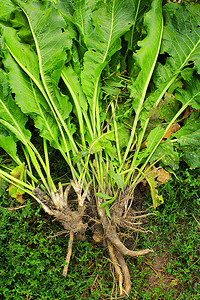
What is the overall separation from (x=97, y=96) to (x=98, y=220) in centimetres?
82

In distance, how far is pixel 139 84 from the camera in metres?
1.59

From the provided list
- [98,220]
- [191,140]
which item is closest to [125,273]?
[98,220]

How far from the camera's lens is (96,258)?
1.73m

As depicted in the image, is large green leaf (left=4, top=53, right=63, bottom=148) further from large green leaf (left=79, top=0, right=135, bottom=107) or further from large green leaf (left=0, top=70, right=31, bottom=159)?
large green leaf (left=79, top=0, right=135, bottom=107)

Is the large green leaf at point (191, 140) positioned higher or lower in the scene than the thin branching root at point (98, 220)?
higher

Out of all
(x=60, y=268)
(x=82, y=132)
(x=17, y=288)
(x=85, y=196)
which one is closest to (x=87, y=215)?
(x=85, y=196)

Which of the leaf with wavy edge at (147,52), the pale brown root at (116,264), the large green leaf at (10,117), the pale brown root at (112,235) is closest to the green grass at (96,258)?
the pale brown root at (116,264)

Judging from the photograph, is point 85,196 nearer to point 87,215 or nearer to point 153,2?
point 87,215

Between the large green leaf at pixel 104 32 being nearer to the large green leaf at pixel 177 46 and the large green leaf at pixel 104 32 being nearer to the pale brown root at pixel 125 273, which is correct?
the large green leaf at pixel 177 46

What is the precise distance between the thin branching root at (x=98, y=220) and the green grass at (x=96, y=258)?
0.34 feet

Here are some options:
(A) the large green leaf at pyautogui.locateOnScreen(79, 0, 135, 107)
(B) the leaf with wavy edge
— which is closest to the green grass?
(B) the leaf with wavy edge

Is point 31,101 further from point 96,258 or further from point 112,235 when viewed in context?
point 96,258

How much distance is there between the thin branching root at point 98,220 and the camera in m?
1.57

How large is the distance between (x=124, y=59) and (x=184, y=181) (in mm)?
1020
